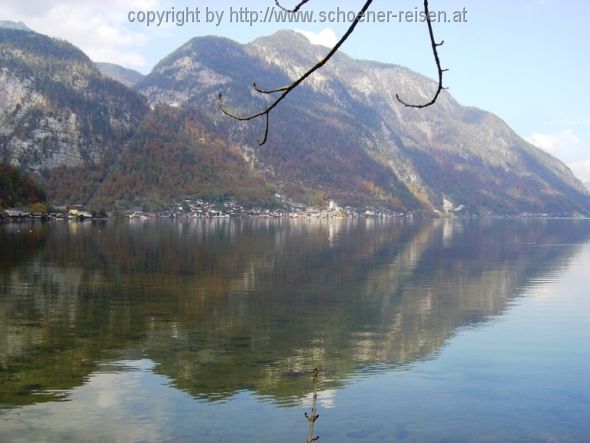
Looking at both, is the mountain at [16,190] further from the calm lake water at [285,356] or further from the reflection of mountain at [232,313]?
the calm lake water at [285,356]

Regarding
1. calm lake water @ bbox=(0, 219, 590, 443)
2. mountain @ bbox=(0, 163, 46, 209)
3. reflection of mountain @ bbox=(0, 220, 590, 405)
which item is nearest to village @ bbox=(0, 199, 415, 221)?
mountain @ bbox=(0, 163, 46, 209)

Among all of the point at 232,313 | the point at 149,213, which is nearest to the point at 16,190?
the point at 149,213

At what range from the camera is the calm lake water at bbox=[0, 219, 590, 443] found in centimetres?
1403

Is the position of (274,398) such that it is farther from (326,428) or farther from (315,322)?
(315,322)

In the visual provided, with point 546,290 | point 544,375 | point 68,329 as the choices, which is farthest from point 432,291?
point 68,329

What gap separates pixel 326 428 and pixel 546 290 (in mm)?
25559

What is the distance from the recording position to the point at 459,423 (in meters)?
14.5

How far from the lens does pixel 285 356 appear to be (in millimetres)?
19359

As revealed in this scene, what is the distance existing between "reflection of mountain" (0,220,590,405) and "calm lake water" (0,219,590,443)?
0.10 m

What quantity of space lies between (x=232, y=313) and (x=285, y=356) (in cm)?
735

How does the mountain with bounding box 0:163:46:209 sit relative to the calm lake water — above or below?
above

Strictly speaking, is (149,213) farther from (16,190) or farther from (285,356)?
(285,356)

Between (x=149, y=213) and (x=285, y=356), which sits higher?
(x=149, y=213)

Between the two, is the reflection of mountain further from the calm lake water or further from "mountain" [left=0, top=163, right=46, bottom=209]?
"mountain" [left=0, top=163, right=46, bottom=209]
